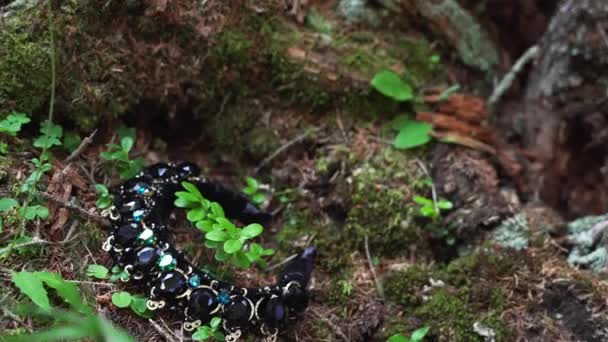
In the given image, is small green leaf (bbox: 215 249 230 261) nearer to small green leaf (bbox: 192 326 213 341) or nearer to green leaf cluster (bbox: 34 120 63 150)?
small green leaf (bbox: 192 326 213 341)

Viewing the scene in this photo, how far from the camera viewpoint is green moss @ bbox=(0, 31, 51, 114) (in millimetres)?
2998

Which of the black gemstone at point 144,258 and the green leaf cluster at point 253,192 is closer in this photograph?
the black gemstone at point 144,258

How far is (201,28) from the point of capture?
136 inches

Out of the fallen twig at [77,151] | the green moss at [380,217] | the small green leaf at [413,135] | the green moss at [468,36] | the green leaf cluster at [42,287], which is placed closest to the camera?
the green leaf cluster at [42,287]

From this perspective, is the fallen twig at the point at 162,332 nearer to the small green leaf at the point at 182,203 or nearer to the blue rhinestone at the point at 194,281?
the blue rhinestone at the point at 194,281

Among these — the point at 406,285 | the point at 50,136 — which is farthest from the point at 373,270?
the point at 50,136

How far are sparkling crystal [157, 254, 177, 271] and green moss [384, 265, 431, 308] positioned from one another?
3.66 feet

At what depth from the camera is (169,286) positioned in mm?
2693

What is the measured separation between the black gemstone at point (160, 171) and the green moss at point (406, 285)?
49.4 inches

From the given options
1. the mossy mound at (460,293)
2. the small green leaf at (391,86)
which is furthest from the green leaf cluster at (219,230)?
the small green leaf at (391,86)

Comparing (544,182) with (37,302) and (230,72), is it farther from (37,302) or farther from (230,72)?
(37,302)

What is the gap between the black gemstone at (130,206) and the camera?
2.89 m

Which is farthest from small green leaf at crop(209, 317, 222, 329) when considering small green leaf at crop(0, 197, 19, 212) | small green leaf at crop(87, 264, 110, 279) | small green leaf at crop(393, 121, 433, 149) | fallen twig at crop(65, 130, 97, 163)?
small green leaf at crop(393, 121, 433, 149)

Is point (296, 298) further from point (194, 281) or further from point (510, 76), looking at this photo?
point (510, 76)
